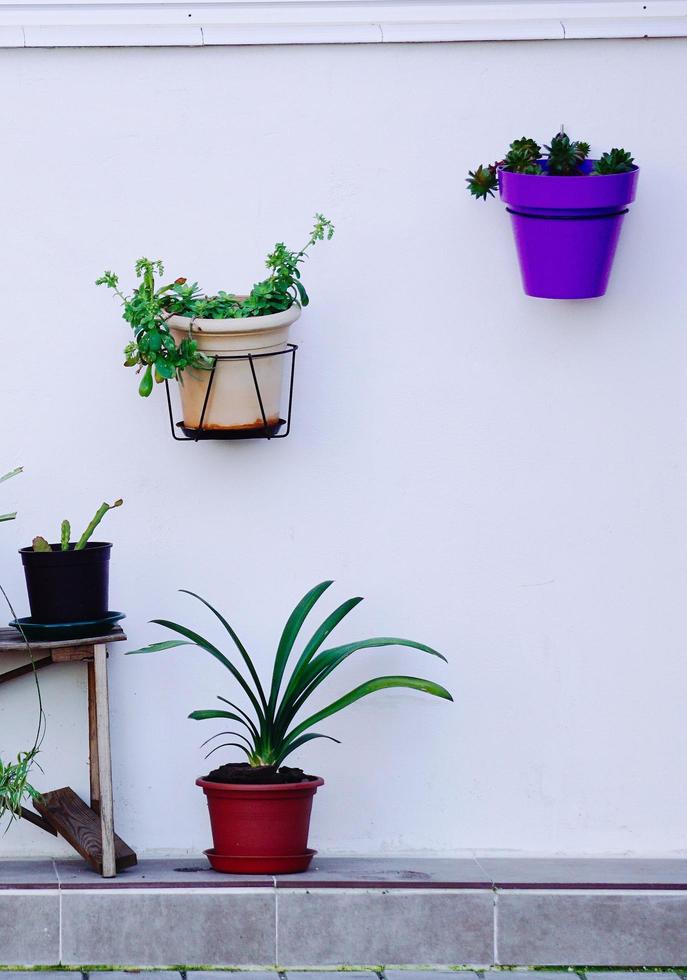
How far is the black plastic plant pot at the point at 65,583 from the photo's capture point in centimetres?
333

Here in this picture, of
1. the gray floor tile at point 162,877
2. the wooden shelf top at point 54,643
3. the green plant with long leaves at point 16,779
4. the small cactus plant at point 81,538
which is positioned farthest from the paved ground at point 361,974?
the small cactus plant at point 81,538

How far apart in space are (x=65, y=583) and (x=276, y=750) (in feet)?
2.13

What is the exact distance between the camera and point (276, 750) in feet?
11.3

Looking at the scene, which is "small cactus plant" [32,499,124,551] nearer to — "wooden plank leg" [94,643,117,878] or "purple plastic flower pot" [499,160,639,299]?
"wooden plank leg" [94,643,117,878]

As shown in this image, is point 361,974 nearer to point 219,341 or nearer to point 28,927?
point 28,927

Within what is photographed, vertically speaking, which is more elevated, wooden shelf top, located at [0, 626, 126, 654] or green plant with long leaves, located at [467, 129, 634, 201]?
green plant with long leaves, located at [467, 129, 634, 201]

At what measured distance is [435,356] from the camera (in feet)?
12.0

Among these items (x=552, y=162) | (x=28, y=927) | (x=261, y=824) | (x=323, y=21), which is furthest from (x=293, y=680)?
(x=323, y=21)

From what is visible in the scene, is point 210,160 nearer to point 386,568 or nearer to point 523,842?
point 386,568

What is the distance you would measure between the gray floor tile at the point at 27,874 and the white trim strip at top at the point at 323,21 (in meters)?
2.02

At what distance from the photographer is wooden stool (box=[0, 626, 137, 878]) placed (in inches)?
131

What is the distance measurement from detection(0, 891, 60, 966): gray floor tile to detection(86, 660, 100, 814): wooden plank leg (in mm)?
354

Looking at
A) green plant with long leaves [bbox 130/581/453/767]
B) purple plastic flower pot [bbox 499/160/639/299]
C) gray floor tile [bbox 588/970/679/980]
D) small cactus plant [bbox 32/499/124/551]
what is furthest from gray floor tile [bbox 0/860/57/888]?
purple plastic flower pot [bbox 499/160/639/299]

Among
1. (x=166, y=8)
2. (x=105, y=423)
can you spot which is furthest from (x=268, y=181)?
(x=105, y=423)
